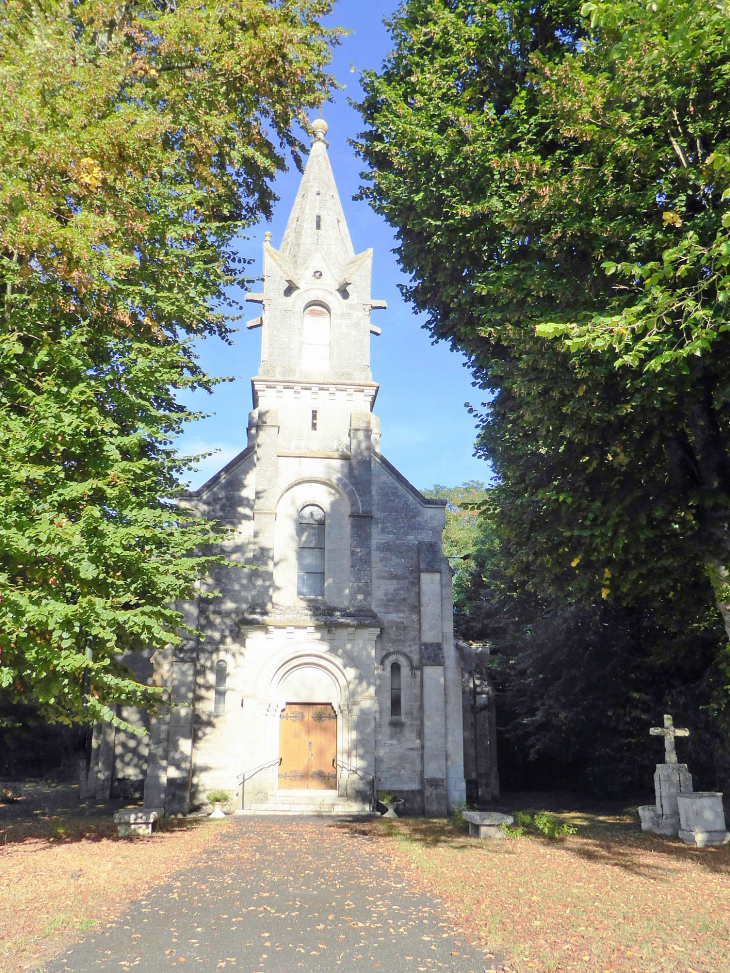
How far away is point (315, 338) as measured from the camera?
23.0 metres

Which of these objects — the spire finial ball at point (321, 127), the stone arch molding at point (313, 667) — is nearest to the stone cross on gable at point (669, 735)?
the stone arch molding at point (313, 667)

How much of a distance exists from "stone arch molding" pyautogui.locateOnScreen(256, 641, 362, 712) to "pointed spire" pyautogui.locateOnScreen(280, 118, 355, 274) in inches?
501

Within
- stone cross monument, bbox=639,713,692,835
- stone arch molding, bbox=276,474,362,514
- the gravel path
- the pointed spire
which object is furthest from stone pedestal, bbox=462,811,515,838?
the pointed spire

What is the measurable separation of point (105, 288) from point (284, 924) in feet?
33.1

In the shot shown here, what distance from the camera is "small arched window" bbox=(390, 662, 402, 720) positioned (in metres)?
19.9

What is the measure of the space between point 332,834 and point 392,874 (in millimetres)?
4355

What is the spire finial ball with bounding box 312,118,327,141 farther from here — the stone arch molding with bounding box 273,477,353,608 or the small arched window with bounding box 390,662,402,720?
the small arched window with bounding box 390,662,402,720

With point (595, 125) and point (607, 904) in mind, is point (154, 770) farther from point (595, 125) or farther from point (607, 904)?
point (595, 125)

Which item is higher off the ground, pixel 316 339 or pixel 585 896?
pixel 316 339

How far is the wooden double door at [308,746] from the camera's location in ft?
63.2

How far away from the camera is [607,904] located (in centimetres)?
923

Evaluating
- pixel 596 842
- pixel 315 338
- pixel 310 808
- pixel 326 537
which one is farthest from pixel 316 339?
pixel 596 842

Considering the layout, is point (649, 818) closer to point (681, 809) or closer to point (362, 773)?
point (681, 809)

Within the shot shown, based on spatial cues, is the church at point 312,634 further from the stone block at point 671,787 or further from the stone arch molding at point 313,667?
the stone block at point 671,787
